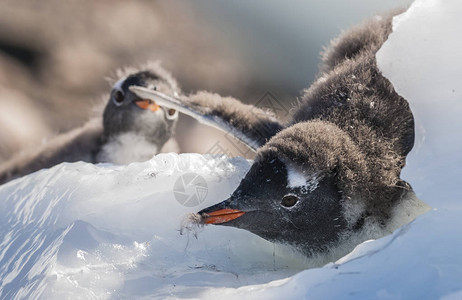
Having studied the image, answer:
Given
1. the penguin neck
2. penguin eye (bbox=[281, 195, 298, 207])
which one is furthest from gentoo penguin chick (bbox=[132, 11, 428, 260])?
the penguin neck

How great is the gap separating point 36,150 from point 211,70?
200 cm

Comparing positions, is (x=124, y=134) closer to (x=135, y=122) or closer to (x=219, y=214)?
(x=135, y=122)

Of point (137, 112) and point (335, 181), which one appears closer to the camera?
point (335, 181)

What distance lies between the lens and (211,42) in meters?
5.10

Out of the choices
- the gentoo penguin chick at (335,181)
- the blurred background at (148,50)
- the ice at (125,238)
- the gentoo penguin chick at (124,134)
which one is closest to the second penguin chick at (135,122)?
the gentoo penguin chick at (124,134)

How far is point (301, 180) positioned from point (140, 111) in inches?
67.3

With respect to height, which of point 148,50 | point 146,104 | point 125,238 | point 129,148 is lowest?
point 125,238

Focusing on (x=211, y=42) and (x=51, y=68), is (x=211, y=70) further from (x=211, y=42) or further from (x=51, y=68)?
(x=51, y=68)

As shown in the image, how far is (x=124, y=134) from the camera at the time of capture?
2.83 meters

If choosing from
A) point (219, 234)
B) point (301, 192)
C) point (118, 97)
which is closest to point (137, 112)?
point (118, 97)

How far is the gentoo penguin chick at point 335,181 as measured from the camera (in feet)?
3.85

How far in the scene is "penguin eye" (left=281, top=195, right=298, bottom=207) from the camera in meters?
1.19

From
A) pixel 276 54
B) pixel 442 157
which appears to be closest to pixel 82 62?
pixel 276 54

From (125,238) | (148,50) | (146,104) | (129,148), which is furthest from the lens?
(148,50)
